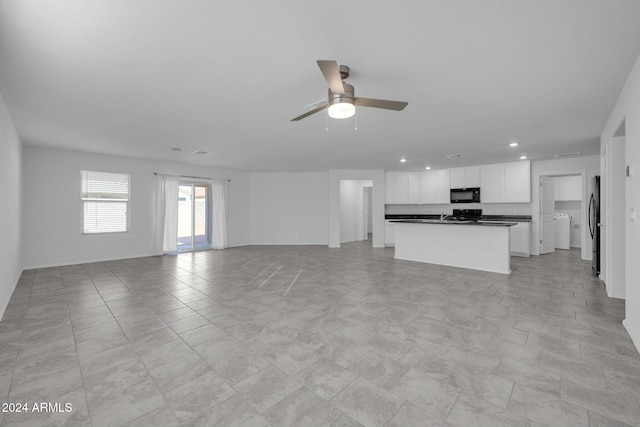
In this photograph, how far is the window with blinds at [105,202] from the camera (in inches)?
246

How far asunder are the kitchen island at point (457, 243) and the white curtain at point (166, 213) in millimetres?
5815

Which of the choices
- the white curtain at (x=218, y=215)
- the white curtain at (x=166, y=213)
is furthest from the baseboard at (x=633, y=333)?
the white curtain at (x=166, y=213)

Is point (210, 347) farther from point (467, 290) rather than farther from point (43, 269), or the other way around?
point (43, 269)

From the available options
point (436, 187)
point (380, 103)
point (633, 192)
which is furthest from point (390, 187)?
point (380, 103)

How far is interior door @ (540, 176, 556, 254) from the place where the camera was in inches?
282

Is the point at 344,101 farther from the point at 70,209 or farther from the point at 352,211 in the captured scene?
the point at 352,211

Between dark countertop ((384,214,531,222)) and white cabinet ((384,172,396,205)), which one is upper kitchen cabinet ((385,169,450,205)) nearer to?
white cabinet ((384,172,396,205))

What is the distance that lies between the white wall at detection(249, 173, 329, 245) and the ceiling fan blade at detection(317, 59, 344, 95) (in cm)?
696

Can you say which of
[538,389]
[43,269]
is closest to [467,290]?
[538,389]

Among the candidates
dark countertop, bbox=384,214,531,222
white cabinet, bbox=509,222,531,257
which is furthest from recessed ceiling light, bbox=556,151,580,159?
white cabinet, bbox=509,222,531,257

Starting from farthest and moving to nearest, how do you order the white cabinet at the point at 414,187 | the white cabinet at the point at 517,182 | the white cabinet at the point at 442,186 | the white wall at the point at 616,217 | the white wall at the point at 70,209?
the white cabinet at the point at 414,187 → the white cabinet at the point at 442,186 → the white cabinet at the point at 517,182 → the white wall at the point at 70,209 → the white wall at the point at 616,217

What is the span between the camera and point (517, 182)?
725 centimetres

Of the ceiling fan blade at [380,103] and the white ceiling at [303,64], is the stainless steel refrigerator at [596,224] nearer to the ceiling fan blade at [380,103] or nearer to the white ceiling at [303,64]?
the white ceiling at [303,64]

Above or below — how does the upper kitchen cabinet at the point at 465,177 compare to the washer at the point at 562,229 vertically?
above
